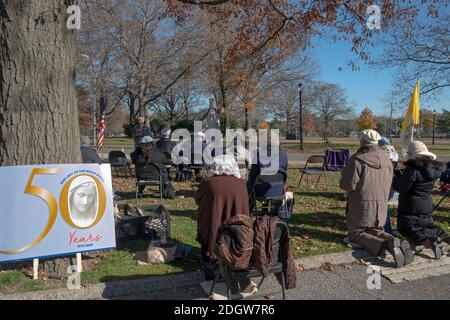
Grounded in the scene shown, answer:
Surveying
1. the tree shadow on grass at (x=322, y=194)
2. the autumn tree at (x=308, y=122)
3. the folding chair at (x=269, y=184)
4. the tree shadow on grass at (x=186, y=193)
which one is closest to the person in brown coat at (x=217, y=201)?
the folding chair at (x=269, y=184)

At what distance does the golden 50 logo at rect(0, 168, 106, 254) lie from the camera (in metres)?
4.33

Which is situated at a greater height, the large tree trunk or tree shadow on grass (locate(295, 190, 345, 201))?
the large tree trunk

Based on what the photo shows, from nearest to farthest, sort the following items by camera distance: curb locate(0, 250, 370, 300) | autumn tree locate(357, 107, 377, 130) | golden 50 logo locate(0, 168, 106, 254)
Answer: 1. curb locate(0, 250, 370, 300)
2. golden 50 logo locate(0, 168, 106, 254)
3. autumn tree locate(357, 107, 377, 130)

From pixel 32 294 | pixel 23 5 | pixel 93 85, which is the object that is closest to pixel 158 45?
pixel 93 85

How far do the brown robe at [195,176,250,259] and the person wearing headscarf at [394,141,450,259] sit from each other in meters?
2.51

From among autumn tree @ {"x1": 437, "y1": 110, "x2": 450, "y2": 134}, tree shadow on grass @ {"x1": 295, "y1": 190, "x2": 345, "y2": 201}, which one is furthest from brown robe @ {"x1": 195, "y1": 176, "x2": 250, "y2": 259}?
autumn tree @ {"x1": 437, "y1": 110, "x2": 450, "y2": 134}

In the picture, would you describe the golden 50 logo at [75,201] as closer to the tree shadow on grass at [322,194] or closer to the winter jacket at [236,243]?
the winter jacket at [236,243]

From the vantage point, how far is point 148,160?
8844 mm

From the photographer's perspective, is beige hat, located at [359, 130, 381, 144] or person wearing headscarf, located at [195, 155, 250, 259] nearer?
person wearing headscarf, located at [195, 155, 250, 259]

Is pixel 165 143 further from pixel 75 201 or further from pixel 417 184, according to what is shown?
pixel 417 184

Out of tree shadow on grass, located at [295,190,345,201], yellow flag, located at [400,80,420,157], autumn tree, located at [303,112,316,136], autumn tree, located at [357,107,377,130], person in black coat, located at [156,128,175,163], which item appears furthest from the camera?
autumn tree, located at [303,112,316,136]

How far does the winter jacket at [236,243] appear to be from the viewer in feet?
11.6

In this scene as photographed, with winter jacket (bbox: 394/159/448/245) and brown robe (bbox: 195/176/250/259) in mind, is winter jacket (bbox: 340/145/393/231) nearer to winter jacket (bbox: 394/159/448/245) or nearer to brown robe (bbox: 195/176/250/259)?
winter jacket (bbox: 394/159/448/245)

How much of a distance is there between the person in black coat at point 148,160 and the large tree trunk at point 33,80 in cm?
352
